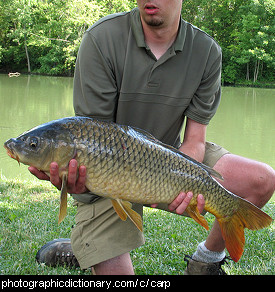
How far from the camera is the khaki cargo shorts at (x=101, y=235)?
202cm

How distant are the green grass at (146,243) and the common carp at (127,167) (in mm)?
536

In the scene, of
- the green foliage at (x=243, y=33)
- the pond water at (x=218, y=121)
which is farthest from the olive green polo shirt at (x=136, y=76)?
the green foliage at (x=243, y=33)

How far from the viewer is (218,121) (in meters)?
11.6

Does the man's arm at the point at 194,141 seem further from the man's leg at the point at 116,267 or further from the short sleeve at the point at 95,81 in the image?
the man's leg at the point at 116,267

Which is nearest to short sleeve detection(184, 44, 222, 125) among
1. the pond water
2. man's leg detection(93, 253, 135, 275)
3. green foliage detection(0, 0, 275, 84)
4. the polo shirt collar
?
the polo shirt collar

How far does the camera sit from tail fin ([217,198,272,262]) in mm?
1902

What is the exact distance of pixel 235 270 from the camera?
7.49 ft

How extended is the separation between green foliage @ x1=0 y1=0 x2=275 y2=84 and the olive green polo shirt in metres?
25.5

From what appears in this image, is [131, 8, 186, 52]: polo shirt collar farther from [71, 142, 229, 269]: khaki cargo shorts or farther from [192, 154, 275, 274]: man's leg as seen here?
[71, 142, 229, 269]: khaki cargo shorts

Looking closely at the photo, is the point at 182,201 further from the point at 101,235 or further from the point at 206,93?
the point at 206,93

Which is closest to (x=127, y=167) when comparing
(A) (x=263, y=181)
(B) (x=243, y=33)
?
(A) (x=263, y=181)

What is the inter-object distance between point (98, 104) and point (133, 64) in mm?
284

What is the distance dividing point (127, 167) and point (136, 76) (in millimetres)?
604
